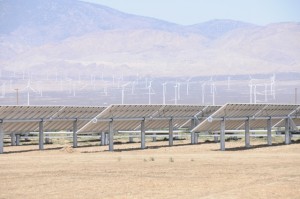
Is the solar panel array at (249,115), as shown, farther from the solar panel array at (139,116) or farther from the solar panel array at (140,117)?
the solar panel array at (139,116)

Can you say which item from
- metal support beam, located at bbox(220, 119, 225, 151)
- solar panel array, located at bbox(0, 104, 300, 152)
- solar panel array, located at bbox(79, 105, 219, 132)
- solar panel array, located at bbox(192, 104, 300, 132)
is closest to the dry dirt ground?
metal support beam, located at bbox(220, 119, 225, 151)

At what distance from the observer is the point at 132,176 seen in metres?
27.7

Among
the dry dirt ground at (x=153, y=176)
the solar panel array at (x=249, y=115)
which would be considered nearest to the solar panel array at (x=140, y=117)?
the solar panel array at (x=249, y=115)

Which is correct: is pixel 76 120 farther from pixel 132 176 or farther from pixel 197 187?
pixel 197 187

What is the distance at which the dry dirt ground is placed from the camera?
23109mm

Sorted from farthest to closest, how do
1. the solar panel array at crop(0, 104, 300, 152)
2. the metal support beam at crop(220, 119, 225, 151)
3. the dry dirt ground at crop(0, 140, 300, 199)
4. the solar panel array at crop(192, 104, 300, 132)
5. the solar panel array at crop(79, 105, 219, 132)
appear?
the solar panel array at crop(79, 105, 219, 132) < the solar panel array at crop(0, 104, 300, 152) < the solar panel array at crop(192, 104, 300, 132) < the metal support beam at crop(220, 119, 225, 151) < the dry dirt ground at crop(0, 140, 300, 199)

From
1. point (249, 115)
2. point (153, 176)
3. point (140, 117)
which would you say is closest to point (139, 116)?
point (140, 117)

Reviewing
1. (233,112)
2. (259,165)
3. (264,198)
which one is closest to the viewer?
(264,198)

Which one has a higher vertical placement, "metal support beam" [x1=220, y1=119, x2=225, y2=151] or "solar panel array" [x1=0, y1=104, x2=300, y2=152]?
"solar panel array" [x1=0, y1=104, x2=300, y2=152]

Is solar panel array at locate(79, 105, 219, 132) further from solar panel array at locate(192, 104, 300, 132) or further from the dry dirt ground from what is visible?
the dry dirt ground

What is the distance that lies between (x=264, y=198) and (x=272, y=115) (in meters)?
26.2

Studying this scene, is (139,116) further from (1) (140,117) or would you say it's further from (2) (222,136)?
(2) (222,136)

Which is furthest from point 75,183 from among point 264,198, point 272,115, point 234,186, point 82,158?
point 272,115

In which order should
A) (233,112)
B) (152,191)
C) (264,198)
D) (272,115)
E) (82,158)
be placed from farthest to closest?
(272,115) → (233,112) → (82,158) → (152,191) → (264,198)
